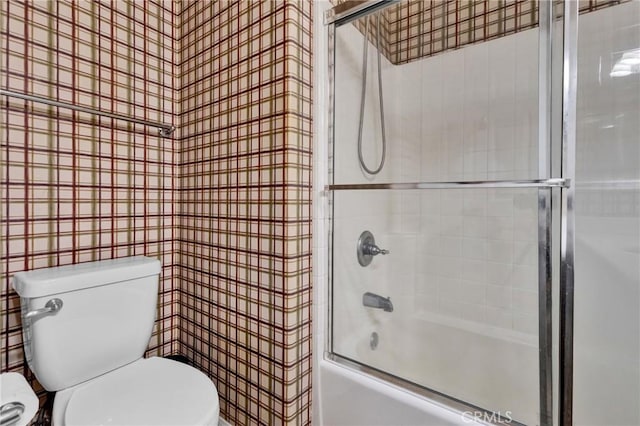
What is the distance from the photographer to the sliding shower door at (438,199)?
1153mm

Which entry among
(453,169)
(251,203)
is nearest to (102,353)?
(251,203)

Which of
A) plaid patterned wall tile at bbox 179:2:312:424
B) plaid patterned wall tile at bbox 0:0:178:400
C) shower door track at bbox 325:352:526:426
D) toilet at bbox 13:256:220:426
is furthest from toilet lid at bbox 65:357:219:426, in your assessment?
shower door track at bbox 325:352:526:426

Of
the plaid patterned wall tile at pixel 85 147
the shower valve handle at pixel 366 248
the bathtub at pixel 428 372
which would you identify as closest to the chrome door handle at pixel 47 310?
the plaid patterned wall tile at pixel 85 147

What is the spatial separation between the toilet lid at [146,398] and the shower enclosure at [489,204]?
1.47 ft

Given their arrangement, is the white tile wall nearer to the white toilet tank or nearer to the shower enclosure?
the shower enclosure

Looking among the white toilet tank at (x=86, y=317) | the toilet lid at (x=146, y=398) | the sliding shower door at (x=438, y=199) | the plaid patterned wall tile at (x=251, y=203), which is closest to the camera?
the toilet lid at (x=146, y=398)

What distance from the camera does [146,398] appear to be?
874 millimetres

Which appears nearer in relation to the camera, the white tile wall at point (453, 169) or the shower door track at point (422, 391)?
the shower door track at point (422, 391)

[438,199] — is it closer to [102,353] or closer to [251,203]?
[251,203]

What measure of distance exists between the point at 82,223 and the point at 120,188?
175 millimetres

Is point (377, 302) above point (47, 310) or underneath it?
underneath

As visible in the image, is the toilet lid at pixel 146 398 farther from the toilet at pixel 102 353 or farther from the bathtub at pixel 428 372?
the bathtub at pixel 428 372

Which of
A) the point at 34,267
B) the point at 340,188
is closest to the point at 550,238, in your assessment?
the point at 340,188

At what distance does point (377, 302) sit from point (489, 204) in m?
0.65
